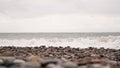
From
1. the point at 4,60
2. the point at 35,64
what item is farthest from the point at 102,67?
the point at 4,60

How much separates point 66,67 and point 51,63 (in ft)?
0.93

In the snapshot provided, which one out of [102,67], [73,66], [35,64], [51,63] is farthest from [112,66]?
[35,64]

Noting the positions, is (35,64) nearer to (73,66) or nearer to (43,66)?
(43,66)

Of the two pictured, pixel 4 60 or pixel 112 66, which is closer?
pixel 4 60

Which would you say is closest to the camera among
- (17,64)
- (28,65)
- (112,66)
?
(28,65)

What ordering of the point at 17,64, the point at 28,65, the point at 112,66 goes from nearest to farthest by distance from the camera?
the point at 28,65
the point at 17,64
the point at 112,66

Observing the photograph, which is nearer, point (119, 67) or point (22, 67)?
point (22, 67)

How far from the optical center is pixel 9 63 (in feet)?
14.5

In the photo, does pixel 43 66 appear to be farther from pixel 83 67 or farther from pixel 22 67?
pixel 83 67

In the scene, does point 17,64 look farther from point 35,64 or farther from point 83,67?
point 83,67

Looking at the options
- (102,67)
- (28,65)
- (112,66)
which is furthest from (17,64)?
(112,66)

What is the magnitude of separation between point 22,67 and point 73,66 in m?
0.89

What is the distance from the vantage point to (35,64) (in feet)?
13.4

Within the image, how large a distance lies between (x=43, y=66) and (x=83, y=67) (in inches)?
30.0
